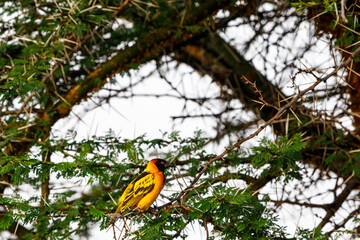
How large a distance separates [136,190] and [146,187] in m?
0.12

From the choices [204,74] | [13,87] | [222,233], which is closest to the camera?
[222,233]

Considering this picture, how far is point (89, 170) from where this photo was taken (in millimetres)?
3629

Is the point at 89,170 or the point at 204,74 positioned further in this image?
the point at 204,74

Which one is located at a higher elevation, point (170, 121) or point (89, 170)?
point (170, 121)

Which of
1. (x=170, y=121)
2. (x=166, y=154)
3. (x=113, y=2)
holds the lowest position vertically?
(x=166, y=154)

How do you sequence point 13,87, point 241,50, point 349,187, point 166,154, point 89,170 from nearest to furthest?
point 89,170 < point 13,87 < point 166,154 < point 349,187 < point 241,50

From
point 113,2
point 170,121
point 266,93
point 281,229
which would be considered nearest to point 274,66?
point 266,93

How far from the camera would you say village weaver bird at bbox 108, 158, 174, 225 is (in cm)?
397

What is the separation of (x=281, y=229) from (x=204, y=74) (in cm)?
383

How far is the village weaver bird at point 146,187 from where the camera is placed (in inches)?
156

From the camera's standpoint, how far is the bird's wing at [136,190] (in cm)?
396

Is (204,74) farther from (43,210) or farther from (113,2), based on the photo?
(43,210)

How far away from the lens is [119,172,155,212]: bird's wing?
3961mm

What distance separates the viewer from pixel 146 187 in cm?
408
